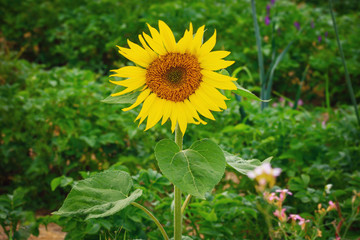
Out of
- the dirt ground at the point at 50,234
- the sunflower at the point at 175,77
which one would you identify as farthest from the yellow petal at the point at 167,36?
the dirt ground at the point at 50,234

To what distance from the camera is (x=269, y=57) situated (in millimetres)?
4270

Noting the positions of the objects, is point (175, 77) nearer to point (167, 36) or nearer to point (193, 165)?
point (167, 36)

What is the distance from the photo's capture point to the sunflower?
1117 millimetres

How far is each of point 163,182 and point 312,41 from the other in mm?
3212

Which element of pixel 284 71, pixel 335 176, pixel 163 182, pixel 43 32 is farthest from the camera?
pixel 43 32

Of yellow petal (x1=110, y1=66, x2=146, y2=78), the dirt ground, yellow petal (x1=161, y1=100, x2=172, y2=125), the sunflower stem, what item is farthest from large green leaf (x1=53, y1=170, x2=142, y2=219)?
the dirt ground

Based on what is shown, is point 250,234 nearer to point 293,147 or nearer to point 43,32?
point 293,147

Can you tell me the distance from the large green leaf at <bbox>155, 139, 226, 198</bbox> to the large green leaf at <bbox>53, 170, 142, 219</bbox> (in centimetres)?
13

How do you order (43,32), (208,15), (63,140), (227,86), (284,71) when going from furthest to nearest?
1. (43,32)
2. (208,15)
3. (284,71)
4. (63,140)
5. (227,86)

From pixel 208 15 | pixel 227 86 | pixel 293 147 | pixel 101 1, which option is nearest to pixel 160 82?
pixel 227 86

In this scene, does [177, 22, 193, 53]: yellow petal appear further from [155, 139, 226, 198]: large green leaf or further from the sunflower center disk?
[155, 139, 226, 198]: large green leaf

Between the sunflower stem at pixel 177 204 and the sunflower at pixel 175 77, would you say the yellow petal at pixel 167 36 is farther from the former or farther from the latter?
the sunflower stem at pixel 177 204

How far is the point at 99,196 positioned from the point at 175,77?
0.43 m

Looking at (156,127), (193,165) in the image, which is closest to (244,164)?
(193,165)
